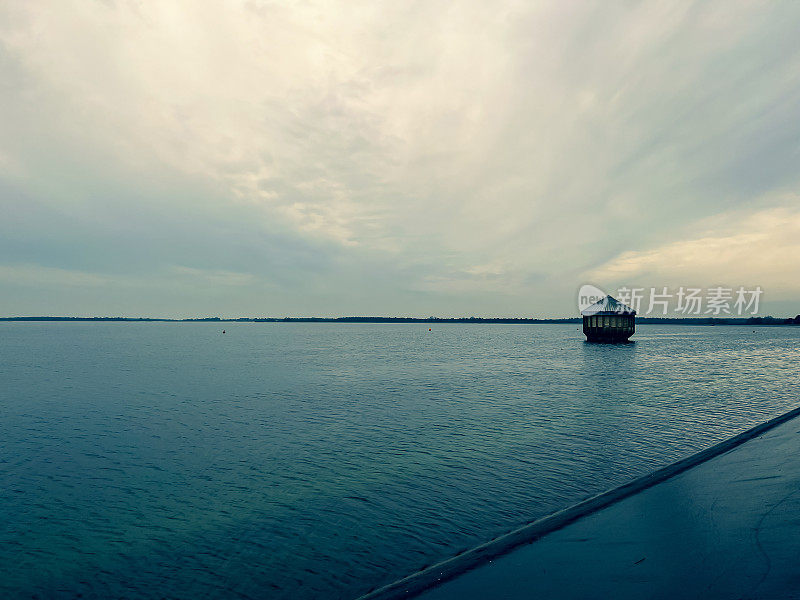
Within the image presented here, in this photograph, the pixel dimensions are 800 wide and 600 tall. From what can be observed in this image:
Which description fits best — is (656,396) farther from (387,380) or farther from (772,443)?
(387,380)

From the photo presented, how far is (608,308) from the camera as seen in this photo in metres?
90.7

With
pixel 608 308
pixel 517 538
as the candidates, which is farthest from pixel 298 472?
pixel 608 308

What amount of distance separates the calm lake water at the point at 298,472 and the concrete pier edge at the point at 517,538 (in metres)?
0.47

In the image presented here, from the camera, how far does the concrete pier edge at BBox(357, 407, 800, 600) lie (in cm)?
762

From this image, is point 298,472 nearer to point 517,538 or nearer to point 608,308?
point 517,538

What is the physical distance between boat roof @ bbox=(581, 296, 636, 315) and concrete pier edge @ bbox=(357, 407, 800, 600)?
268 feet

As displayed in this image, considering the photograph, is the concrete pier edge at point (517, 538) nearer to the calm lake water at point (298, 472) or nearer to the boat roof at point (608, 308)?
the calm lake water at point (298, 472)

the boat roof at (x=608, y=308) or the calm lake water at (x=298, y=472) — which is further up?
the boat roof at (x=608, y=308)

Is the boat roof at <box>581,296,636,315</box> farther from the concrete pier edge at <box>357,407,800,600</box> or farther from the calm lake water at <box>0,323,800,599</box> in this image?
the concrete pier edge at <box>357,407,800,600</box>

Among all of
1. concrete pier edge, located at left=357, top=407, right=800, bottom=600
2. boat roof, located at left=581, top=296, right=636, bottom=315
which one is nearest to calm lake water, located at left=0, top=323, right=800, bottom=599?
concrete pier edge, located at left=357, top=407, right=800, bottom=600

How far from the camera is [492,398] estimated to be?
29234 mm

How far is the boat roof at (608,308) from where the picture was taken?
295 feet

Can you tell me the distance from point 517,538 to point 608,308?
90457 millimetres

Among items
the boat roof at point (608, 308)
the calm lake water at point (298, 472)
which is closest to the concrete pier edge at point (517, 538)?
the calm lake water at point (298, 472)
